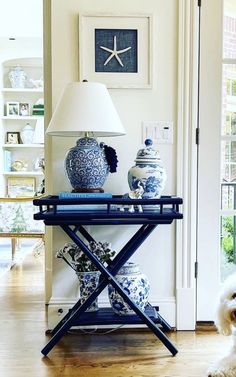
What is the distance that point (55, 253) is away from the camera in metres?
2.39

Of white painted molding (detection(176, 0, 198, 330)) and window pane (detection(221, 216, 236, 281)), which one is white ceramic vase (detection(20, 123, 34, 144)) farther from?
window pane (detection(221, 216, 236, 281))

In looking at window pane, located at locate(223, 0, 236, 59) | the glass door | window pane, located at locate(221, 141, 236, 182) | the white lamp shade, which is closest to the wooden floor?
the glass door

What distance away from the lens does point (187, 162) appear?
2.39m

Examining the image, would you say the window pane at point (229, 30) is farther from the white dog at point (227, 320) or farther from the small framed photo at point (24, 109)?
the small framed photo at point (24, 109)

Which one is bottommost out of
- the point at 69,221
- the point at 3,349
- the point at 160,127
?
the point at 3,349

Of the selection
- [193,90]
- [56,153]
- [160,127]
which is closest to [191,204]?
[160,127]

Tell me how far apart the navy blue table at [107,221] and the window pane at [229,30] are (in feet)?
3.26

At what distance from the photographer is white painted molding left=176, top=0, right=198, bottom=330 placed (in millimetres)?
2354

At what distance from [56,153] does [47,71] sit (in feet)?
2.04

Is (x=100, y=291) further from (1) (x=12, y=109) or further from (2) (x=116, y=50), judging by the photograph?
(1) (x=12, y=109)

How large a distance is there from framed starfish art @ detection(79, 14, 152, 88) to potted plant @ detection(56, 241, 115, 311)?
91cm

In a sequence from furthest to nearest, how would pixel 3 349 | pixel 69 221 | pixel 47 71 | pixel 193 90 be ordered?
pixel 47 71
pixel 193 90
pixel 3 349
pixel 69 221

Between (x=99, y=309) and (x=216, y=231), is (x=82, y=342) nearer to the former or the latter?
(x=99, y=309)

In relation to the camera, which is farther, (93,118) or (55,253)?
(55,253)
